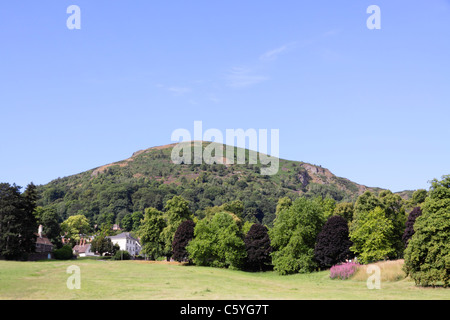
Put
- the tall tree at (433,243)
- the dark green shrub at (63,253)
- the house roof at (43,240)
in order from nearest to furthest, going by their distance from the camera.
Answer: the tall tree at (433,243) < the dark green shrub at (63,253) < the house roof at (43,240)

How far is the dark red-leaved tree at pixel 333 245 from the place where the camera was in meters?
65.7

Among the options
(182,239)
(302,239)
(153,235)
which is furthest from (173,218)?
(302,239)

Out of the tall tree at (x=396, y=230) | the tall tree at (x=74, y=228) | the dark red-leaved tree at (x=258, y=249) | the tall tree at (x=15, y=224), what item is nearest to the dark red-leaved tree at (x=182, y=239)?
the dark red-leaved tree at (x=258, y=249)

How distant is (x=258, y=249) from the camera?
76.5m

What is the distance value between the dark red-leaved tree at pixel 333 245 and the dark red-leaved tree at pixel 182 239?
24322 millimetres

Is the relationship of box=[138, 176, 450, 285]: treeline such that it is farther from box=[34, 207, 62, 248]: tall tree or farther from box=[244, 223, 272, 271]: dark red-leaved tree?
box=[34, 207, 62, 248]: tall tree

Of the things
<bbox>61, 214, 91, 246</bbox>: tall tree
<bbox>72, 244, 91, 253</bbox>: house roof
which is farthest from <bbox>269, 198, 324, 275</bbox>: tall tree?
<bbox>61, 214, 91, 246</bbox>: tall tree

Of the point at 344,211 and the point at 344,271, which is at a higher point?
the point at 344,211

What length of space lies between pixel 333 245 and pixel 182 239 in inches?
1116

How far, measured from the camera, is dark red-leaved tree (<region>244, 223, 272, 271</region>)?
7631 centimetres

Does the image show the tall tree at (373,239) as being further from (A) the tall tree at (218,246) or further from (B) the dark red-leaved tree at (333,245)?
(A) the tall tree at (218,246)

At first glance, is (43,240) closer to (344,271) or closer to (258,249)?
(258,249)

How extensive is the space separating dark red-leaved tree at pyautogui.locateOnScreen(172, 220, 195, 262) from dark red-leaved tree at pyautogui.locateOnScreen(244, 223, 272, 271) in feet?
33.1
